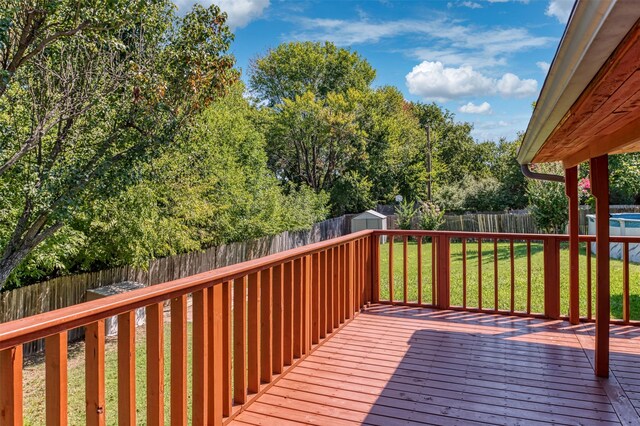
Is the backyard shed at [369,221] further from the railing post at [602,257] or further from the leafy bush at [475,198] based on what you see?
the railing post at [602,257]

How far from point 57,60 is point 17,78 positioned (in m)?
0.53

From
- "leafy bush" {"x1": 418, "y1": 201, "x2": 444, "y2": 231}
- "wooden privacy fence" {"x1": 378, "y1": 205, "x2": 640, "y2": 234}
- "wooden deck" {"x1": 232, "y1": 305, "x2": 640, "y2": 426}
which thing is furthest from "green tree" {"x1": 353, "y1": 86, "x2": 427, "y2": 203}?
"wooden deck" {"x1": 232, "y1": 305, "x2": 640, "y2": 426}

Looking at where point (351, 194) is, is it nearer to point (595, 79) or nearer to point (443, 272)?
point (443, 272)

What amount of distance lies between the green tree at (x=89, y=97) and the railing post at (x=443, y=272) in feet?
13.1

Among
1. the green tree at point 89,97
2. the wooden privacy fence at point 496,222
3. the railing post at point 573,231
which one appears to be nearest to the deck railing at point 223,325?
the railing post at point 573,231

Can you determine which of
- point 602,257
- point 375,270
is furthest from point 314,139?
point 602,257

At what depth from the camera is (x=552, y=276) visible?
412cm

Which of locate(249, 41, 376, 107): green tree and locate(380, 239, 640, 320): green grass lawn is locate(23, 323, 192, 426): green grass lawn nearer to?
locate(380, 239, 640, 320): green grass lawn

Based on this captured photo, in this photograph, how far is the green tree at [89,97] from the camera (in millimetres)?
4902

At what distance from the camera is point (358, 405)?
258 centimetres

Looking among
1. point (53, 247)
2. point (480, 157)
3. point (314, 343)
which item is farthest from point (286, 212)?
point (480, 157)

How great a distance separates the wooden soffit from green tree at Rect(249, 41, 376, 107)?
2106 centimetres

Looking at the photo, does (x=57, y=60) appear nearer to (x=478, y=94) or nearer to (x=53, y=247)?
(x=53, y=247)

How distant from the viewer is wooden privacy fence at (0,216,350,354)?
670cm
